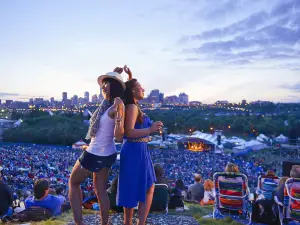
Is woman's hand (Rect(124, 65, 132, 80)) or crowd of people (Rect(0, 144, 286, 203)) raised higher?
woman's hand (Rect(124, 65, 132, 80))

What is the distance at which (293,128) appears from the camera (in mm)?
50719

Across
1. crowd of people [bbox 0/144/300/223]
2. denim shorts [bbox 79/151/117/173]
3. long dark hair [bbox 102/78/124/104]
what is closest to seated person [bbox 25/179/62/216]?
crowd of people [bbox 0/144/300/223]

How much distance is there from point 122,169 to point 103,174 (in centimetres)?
19

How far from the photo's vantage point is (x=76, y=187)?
2945mm

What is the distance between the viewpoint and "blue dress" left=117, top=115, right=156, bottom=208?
9.34ft

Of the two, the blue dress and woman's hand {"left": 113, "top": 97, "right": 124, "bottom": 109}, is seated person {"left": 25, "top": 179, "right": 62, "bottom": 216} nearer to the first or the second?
the blue dress

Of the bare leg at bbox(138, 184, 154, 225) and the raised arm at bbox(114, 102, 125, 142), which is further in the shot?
the bare leg at bbox(138, 184, 154, 225)

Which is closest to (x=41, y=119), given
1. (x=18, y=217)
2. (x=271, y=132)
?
(x=271, y=132)

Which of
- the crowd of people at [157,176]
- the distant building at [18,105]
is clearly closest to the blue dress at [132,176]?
the crowd of people at [157,176]

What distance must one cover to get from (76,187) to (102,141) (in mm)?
536

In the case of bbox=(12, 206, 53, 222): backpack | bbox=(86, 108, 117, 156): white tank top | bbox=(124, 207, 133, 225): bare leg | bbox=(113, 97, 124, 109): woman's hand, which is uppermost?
bbox=(113, 97, 124, 109): woman's hand

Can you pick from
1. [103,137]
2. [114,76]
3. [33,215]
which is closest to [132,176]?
[103,137]

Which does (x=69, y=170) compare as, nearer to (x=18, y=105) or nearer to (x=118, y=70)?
(x=118, y=70)

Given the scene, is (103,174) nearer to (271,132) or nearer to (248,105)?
(271,132)
